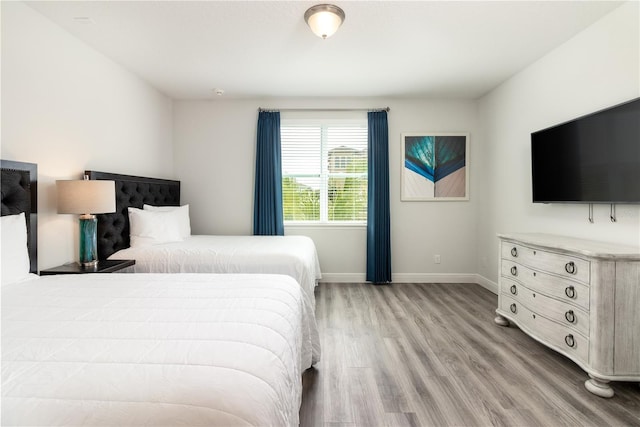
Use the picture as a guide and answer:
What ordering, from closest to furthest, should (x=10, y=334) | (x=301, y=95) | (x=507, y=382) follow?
(x=10, y=334), (x=507, y=382), (x=301, y=95)

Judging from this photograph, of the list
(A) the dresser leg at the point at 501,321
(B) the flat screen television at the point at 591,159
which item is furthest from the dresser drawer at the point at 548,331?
(B) the flat screen television at the point at 591,159

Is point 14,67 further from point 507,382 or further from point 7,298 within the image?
point 507,382

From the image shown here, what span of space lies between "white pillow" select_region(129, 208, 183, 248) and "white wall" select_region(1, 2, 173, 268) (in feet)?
1.62

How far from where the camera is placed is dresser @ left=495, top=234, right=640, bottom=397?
1.82 metres

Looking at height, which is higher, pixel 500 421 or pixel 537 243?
pixel 537 243

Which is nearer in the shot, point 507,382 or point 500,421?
point 500,421

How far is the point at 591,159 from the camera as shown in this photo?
2297mm

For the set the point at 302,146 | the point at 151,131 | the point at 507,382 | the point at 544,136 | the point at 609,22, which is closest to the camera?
the point at 507,382

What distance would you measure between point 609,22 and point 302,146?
3.15 meters

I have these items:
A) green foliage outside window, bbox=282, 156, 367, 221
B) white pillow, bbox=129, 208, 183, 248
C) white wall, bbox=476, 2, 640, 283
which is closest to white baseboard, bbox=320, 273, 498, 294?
white wall, bbox=476, 2, 640, 283

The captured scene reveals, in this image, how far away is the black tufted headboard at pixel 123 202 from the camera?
2.75 meters

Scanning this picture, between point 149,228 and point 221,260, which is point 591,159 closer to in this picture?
point 221,260

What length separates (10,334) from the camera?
3.59 ft

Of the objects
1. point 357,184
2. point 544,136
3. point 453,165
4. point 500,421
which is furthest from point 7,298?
point 453,165
